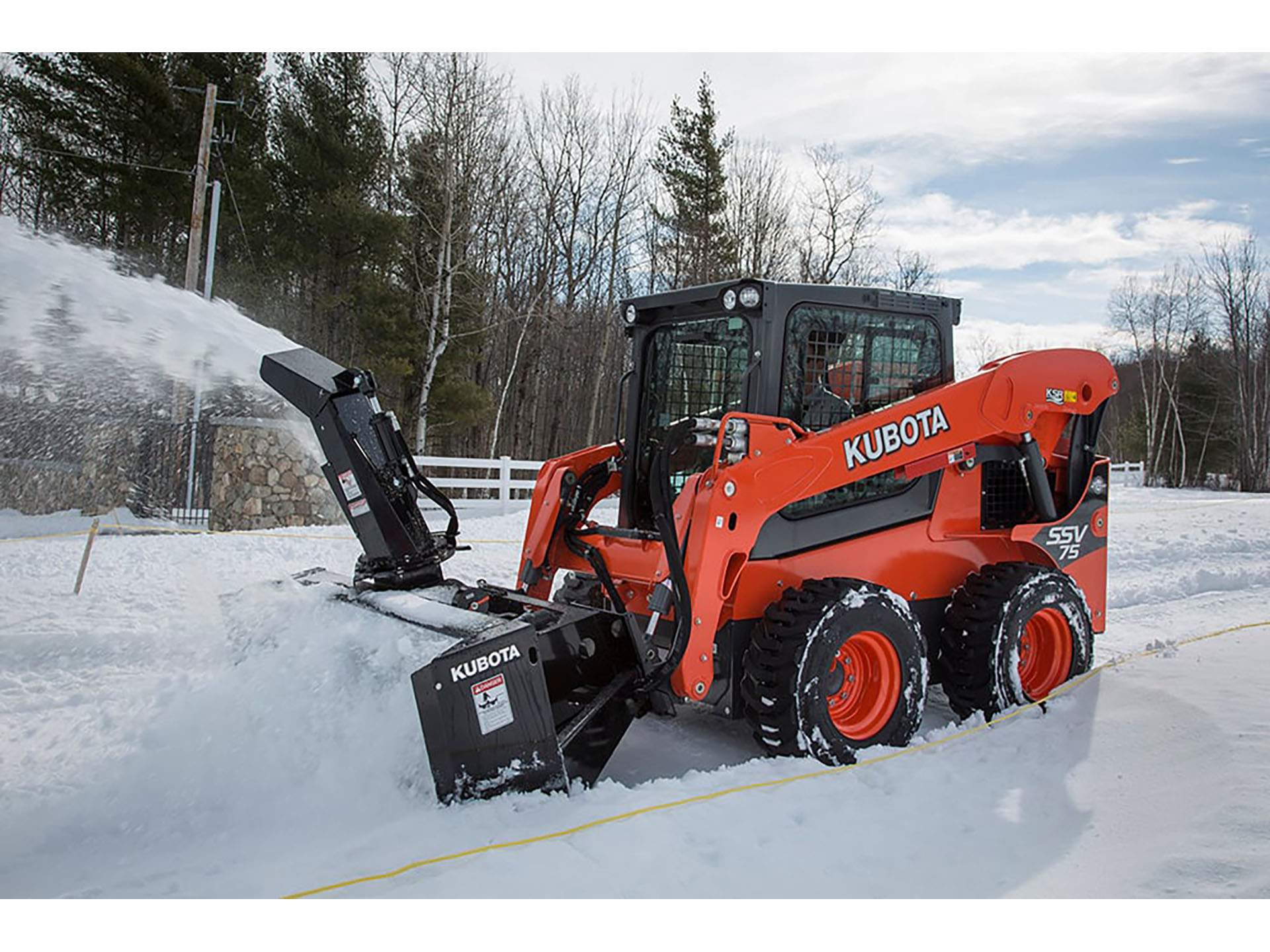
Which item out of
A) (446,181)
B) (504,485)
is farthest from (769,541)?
(446,181)

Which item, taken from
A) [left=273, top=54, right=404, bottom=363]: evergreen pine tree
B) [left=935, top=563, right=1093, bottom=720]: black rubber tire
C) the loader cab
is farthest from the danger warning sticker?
[left=273, top=54, right=404, bottom=363]: evergreen pine tree

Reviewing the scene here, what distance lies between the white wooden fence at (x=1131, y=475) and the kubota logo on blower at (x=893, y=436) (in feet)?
98.0

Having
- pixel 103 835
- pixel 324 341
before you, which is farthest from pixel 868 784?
pixel 324 341

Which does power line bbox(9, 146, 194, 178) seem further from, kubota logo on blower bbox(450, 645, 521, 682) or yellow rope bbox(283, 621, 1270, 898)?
yellow rope bbox(283, 621, 1270, 898)

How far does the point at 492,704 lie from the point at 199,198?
15.1 meters

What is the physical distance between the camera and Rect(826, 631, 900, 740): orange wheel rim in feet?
14.1

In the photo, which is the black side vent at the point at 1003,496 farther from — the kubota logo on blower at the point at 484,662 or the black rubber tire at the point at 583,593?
the kubota logo on blower at the point at 484,662

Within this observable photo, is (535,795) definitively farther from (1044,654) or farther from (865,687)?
(1044,654)

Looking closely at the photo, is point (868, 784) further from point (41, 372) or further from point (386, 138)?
point (386, 138)

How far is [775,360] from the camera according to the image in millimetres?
4492

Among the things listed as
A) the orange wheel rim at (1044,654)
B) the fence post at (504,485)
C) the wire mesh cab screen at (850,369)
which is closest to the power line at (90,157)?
the fence post at (504,485)

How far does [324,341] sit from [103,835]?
761 inches

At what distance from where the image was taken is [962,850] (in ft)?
10.7

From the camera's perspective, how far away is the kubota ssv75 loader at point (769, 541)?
3857mm
